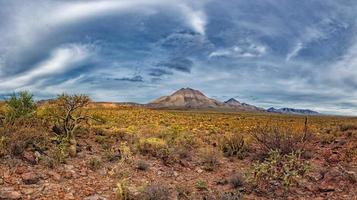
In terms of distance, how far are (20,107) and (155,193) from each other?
8.19m

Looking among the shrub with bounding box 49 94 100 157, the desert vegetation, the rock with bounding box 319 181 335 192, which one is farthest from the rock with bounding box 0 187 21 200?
the rock with bounding box 319 181 335 192

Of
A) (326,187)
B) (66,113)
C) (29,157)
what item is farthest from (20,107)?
(326,187)

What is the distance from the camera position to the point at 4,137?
35.4ft

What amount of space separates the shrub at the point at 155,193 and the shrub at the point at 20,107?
6446mm

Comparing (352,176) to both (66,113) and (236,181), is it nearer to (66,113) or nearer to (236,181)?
(236,181)

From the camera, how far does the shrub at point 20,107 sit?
543 inches

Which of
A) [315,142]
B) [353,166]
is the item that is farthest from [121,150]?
[315,142]

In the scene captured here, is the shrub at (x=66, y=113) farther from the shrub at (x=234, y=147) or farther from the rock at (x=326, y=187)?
the rock at (x=326, y=187)

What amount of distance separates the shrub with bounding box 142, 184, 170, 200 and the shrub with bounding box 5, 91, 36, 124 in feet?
21.1

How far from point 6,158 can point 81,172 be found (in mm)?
1896

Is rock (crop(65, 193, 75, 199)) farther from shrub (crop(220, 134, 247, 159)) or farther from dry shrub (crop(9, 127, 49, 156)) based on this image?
shrub (crop(220, 134, 247, 159))

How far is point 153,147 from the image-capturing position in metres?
13.4

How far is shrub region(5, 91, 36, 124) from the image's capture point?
543 inches

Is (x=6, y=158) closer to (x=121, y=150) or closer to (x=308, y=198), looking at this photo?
(x=121, y=150)
